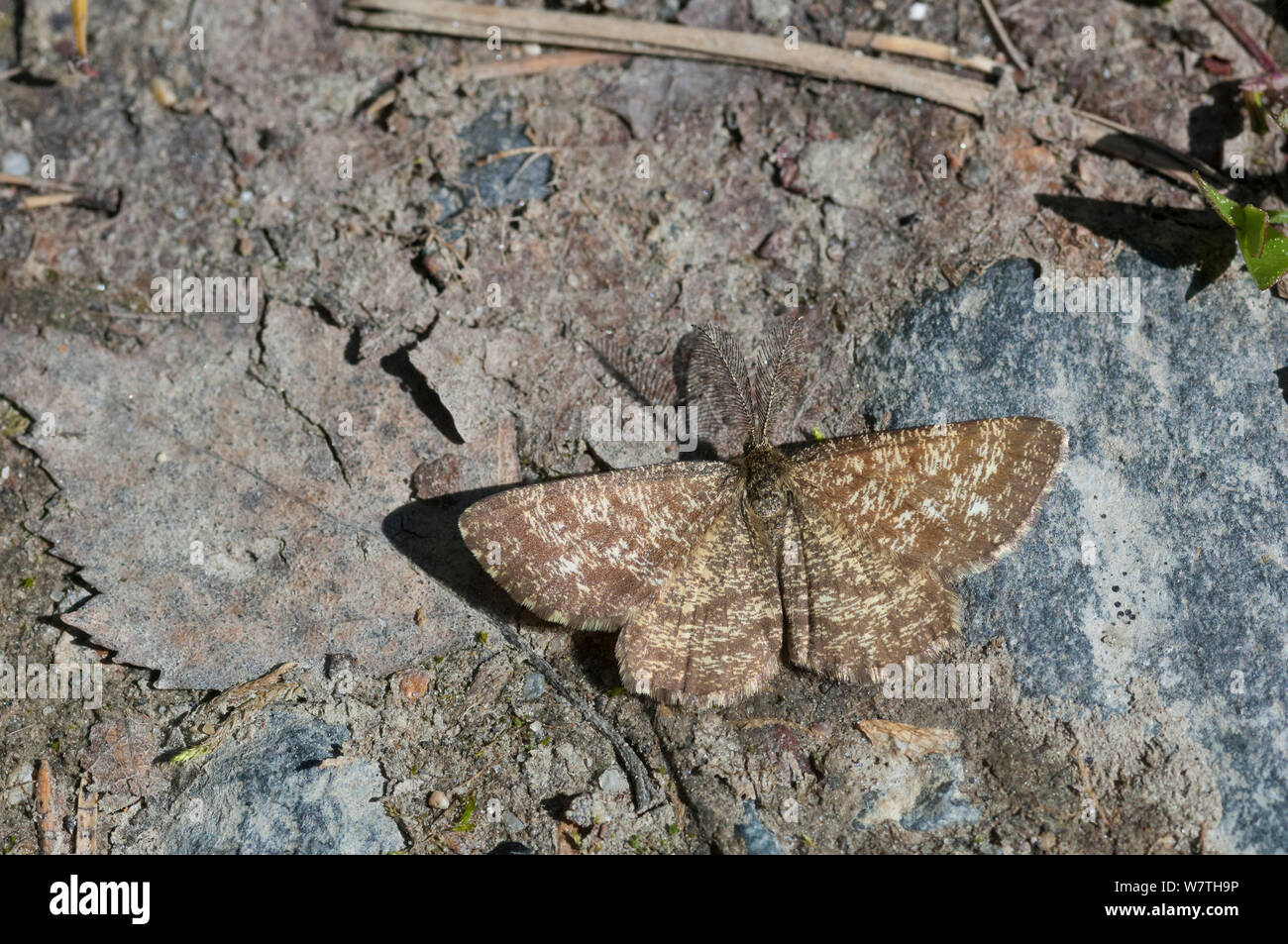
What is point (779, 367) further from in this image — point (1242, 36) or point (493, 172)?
point (1242, 36)

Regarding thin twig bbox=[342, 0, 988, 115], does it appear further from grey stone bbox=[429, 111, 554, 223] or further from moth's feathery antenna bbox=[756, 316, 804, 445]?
moth's feathery antenna bbox=[756, 316, 804, 445]

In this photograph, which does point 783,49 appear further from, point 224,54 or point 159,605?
point 159,605

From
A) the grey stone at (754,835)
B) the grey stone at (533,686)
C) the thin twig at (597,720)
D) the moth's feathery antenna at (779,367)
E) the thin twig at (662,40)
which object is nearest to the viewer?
the grey stone at (754,835)

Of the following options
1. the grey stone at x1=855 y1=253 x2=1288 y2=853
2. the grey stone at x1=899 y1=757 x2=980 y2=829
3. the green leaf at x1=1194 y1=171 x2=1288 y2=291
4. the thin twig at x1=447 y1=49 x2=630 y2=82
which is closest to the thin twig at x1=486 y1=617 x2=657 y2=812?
the grey stone at x1=899 y1=757 x2=980 y2=829

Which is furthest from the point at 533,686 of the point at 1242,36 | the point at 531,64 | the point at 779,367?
the point at 1242,36

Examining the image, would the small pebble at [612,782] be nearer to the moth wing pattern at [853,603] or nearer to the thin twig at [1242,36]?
the moth wing pattern at [853,603]

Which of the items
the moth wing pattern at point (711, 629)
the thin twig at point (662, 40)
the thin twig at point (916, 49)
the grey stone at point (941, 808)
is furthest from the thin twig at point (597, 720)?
the thin twig at point (916, 49)
